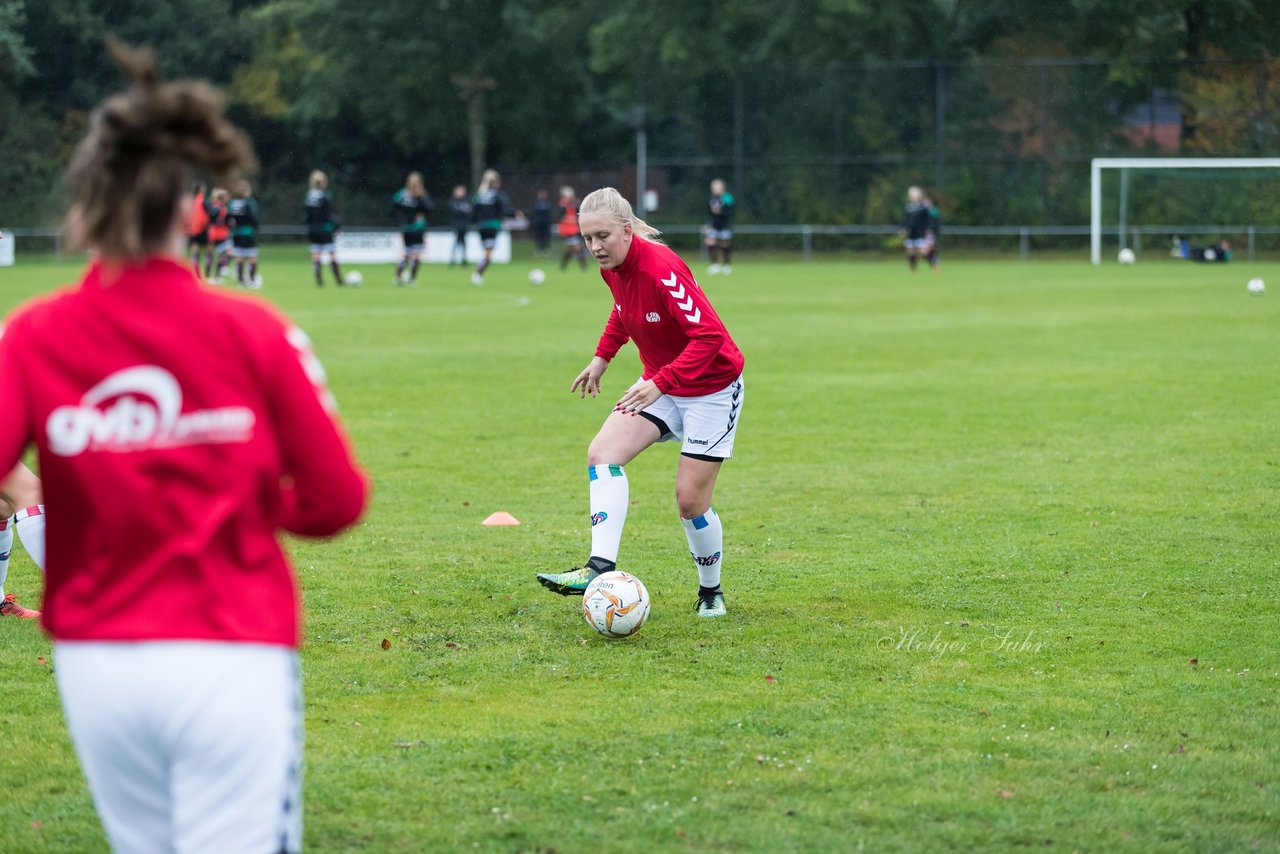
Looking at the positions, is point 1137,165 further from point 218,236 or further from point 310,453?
point 310,453

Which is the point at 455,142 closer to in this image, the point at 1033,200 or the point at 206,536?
the point at 1033,200

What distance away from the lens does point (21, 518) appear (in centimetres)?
644

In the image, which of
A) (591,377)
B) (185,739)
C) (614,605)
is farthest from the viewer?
(591,377)

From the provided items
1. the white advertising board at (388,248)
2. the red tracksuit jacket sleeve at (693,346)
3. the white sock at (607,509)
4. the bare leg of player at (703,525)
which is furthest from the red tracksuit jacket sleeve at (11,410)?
the white advertising board at (388,248)

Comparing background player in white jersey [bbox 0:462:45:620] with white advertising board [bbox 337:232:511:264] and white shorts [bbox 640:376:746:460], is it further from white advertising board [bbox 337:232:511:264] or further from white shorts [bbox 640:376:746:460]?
A: white advertising board [bbox 337:232:511:264]

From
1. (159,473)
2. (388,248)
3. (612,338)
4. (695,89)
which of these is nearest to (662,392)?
(612,338)

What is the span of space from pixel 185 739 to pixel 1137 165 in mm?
41116

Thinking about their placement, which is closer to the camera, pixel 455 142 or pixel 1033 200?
pixel 1033 200

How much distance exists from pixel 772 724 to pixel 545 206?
39037 millimetres

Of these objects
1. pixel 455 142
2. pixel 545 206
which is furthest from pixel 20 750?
pixel 455 142

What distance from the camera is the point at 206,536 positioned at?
2477 mm

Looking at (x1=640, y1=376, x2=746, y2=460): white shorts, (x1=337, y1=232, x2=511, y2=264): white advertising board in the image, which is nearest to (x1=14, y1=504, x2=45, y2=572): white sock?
(x1=640, y1=376, x2=746, y2=460): white shorts

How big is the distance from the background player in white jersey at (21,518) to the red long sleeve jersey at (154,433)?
149 inches

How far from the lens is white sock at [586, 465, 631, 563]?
21.6 feet
